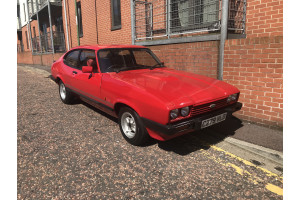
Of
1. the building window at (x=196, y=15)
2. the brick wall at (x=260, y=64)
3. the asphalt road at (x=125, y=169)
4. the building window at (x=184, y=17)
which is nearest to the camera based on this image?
the asphalt road at (x=125, y=169)

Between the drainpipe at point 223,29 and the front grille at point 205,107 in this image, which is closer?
the front grille at point 205,107

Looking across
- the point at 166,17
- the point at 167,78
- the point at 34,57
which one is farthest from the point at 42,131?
the point at 34,57

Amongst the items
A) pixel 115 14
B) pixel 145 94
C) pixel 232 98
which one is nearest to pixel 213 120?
pixel 232 98

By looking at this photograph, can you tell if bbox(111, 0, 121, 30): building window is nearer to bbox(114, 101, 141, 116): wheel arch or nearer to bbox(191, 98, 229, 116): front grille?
bbox(114, 101, 141, 116): wheel arch

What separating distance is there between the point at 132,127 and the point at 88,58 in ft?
6.43

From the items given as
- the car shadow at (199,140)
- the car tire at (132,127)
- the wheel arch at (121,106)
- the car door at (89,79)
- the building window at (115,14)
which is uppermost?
the building window at (115,14)

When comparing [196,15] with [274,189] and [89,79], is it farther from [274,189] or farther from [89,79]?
[274,189]

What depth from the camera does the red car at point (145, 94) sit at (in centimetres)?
276

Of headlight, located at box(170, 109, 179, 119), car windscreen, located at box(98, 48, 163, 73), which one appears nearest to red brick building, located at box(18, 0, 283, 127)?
A: car windscreen, located at box(98, 48, 163, 73)

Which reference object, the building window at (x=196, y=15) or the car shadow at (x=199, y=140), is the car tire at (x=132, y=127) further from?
the building window at (x=196, y=15)

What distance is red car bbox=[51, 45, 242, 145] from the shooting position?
2.76 m

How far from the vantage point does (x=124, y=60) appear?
13.7ft

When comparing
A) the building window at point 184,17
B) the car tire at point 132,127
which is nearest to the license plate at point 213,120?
the car tire at point 132,127

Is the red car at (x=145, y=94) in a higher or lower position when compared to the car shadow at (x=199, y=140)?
higher
